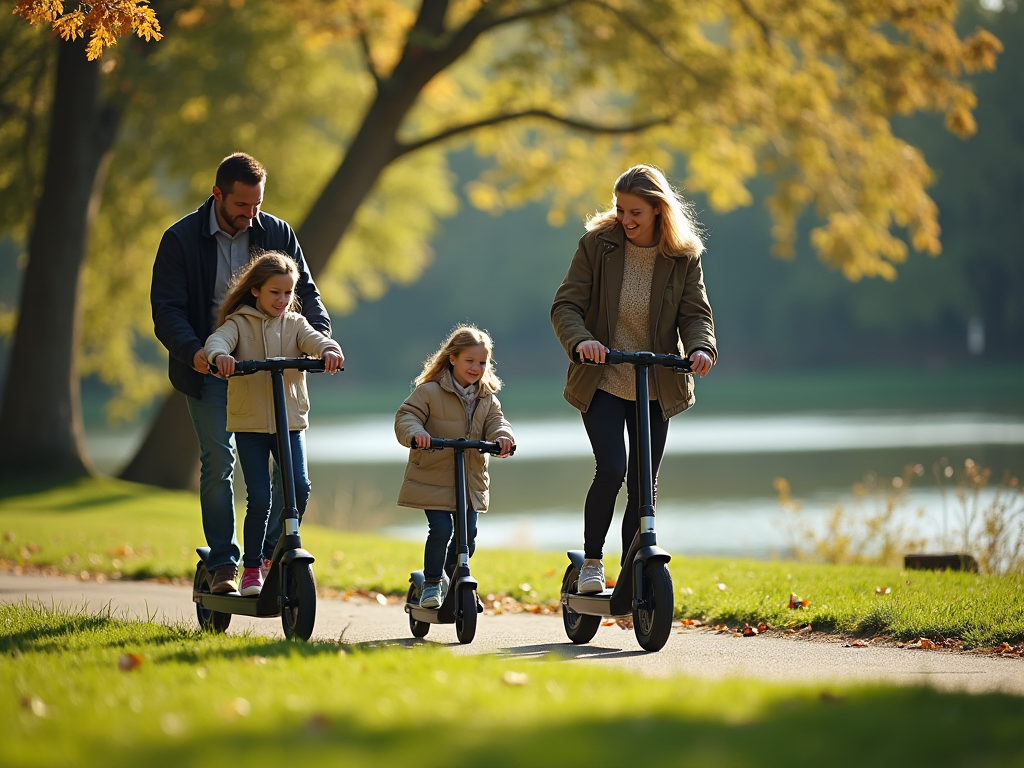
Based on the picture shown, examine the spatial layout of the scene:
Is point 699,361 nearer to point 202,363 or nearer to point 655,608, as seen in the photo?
point 655,608

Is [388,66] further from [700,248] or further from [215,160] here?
[700,248]

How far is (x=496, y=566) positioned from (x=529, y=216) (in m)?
69.9

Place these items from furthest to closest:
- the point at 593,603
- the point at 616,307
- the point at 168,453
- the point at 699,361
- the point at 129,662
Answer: the point at 168,453, the point at 616,307, the point at 593,603, the point at 699,361, the point at 129,662

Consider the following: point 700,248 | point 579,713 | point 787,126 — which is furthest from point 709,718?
point 787,126

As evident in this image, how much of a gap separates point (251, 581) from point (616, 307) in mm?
2214

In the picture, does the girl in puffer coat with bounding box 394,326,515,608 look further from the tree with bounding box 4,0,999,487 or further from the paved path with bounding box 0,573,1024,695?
the tree with bounding box 4,0,999,487

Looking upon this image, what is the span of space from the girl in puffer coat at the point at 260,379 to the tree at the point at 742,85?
9609 mm

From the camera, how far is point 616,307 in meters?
5.96

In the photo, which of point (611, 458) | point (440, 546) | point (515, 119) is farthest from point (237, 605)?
point (515, 119)

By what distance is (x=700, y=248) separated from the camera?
593 centimetres

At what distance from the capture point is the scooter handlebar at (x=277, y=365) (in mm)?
5461

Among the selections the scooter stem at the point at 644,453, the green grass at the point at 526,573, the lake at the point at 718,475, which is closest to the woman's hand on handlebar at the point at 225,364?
the scooter stem at the point at 644,453

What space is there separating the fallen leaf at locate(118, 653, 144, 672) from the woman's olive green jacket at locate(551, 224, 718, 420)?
2340mm

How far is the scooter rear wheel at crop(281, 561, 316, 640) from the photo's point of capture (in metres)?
5.44
